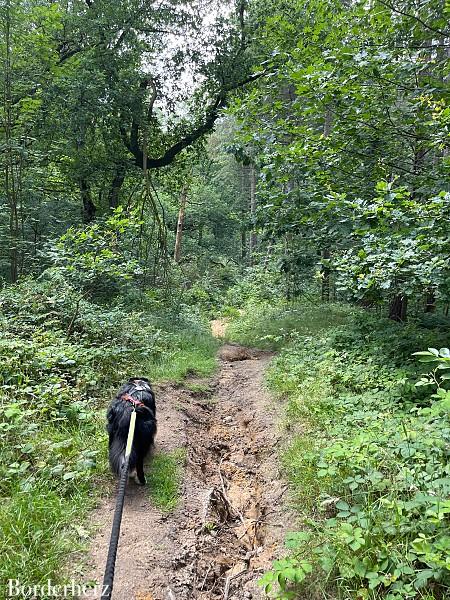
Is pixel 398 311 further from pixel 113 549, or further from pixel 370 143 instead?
pixel 113 549

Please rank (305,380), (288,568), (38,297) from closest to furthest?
(288,568)
(305,380)
(38,297)

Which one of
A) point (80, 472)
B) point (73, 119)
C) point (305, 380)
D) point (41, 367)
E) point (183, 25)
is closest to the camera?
point (80, 472)

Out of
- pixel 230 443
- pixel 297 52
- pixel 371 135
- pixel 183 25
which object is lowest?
pixel 230 443

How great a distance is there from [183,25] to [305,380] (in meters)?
10.9

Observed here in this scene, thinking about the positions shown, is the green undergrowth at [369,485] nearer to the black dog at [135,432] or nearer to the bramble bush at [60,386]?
the black dog at [135,432]

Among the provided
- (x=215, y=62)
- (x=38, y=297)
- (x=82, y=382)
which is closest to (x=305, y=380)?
(x=82, y=382)

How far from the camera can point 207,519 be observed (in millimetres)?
3430

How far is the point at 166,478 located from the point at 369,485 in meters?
1.92

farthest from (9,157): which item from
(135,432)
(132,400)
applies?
(135,432)

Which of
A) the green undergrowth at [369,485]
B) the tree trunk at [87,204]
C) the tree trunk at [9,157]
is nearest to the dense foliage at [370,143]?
the green undergrowth at [369,485]

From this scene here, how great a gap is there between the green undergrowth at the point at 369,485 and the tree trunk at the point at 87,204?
9681mm

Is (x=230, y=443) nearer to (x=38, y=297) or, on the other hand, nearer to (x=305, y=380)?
(x=305, y=380)

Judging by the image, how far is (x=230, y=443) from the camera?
4.98 meters

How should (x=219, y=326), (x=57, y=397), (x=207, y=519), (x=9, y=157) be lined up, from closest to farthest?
(x=207, y=519) < (x=57, y=397) < (x=9, y=157) < (x=219, y=326)
